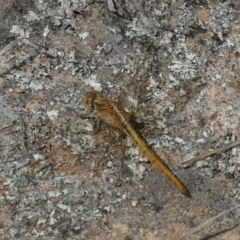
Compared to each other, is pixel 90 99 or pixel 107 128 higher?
pixel 90 99

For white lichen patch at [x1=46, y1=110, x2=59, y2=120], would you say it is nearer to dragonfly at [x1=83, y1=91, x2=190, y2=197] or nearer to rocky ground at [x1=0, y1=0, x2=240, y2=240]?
rocky ground at [x1=0, y1=0, x2=240, y2=240]

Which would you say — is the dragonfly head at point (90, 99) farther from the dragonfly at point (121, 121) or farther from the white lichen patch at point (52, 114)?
the white lichen patch at point (52, 114)

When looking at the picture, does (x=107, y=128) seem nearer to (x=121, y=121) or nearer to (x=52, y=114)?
(x=121, y=121)

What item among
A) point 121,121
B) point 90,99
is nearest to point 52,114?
point 90,99

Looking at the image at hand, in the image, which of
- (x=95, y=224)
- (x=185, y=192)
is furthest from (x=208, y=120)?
(x=95, y=224)

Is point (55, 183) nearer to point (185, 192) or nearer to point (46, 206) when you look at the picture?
point (46, 206)

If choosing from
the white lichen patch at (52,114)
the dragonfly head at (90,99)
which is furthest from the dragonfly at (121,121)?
the white lichen patch at (52,114)

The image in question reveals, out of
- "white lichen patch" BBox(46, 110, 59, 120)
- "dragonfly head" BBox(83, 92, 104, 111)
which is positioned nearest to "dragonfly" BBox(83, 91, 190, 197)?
"dragonfly head" BBox(83, 92, 104, 111)
